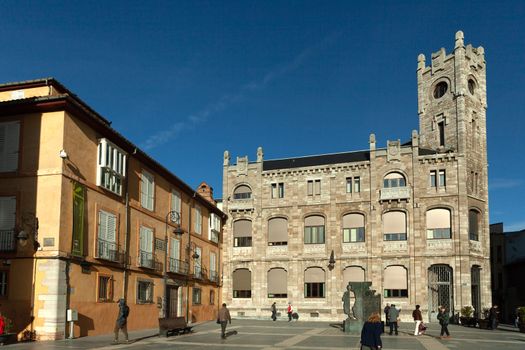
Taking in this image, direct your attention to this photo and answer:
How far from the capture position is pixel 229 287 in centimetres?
4919

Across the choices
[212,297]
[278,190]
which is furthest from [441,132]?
[212,297]

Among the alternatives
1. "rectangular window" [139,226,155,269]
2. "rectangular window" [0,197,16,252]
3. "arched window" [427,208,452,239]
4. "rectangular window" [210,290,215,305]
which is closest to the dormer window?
"rectangular window" [139,226,155,269]

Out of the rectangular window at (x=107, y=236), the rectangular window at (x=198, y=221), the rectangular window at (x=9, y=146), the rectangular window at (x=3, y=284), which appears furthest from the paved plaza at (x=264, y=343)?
the rectangular window at (x=198, y=221)

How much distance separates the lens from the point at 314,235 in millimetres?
47844

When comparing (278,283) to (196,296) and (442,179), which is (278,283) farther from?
(442,179)

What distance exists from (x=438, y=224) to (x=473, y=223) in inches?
112

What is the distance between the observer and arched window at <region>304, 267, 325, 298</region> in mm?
46812

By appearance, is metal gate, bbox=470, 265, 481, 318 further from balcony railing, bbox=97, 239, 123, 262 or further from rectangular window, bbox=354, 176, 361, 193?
balcony railing, bbox=97, 239, 123, 262

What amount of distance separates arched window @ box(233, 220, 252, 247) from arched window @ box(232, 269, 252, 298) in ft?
7.91

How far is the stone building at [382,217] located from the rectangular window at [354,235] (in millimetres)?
85

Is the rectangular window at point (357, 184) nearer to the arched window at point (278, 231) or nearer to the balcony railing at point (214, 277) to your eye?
the arched window at point (278, 231)

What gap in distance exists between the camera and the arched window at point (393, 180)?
45.9 metres

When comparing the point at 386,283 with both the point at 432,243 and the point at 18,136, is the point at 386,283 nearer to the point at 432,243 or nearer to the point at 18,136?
the point at 432,243

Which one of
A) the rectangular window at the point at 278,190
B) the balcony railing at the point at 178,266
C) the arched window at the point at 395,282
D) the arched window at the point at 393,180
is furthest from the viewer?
the rectangular window at the point at 278,190
